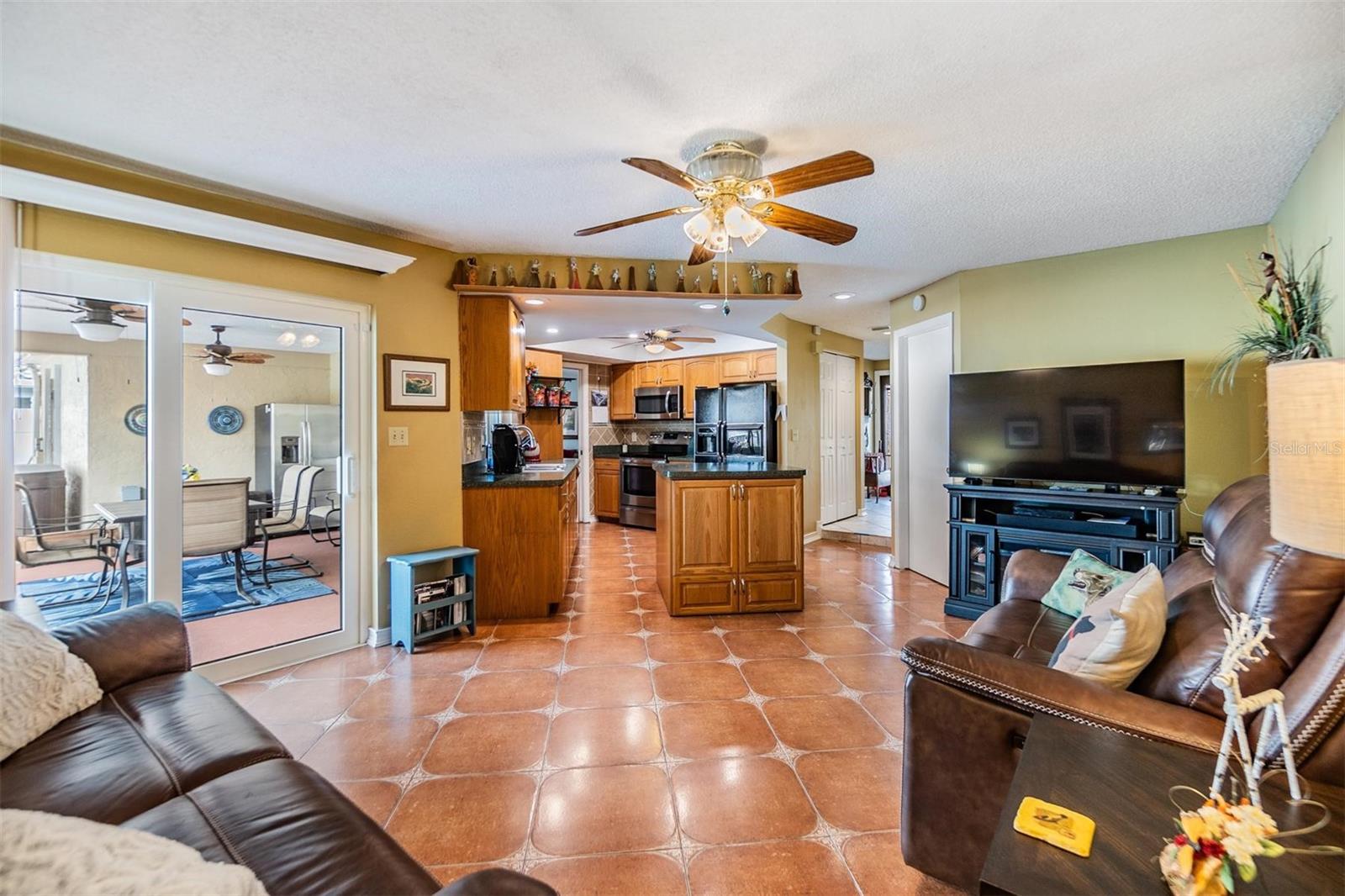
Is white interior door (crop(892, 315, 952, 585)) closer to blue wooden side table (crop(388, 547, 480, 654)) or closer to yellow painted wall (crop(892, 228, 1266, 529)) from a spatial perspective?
yellow painted wall (crop(892, 228, 1266, 529))

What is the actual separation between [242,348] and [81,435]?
730mm

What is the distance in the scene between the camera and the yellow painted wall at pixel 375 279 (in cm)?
215

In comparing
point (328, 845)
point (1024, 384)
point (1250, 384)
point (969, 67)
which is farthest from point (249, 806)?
point (1250, 384)

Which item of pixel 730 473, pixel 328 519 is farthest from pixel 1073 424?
pixel 328 519

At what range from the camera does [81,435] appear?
89.1 inches

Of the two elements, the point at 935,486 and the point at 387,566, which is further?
the point at 935,486

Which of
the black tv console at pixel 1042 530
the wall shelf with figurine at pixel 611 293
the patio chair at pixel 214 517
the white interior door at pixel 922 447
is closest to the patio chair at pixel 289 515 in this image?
the patio chair at pixel 214 517

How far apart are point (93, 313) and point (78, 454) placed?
0.62 meters

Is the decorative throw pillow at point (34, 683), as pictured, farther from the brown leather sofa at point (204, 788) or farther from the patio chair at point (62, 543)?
the patio chair at point (62, 543)

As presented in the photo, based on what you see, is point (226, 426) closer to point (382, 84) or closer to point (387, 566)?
point (387, 566)

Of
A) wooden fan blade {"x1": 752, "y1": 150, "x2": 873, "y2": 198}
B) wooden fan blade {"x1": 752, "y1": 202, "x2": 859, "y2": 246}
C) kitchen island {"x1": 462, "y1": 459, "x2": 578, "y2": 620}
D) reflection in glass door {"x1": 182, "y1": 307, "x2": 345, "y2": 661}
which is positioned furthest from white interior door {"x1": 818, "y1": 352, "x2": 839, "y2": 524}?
reflection in glass door {"x1": 182, "y1": 307, "x2": 345, "y2": 661}

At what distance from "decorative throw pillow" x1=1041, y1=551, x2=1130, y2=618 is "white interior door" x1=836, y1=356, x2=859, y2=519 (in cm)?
427

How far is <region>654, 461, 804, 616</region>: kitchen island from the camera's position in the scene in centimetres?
344

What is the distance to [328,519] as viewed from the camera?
121 inches
